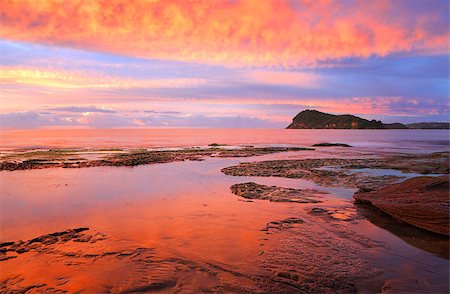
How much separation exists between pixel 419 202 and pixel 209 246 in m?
7.02

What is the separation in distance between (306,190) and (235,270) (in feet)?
30.6

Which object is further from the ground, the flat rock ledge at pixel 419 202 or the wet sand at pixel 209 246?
the flat rock ledge at pixel 419 202

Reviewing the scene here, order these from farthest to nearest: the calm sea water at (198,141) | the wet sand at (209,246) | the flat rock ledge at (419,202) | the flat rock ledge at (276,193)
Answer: the calm sea water at (198,141)
the flat rock ledge at (276,193)
the flat rock ledge at (419,202)
the wet sand at (209,246)

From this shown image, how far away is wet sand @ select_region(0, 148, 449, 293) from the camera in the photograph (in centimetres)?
595

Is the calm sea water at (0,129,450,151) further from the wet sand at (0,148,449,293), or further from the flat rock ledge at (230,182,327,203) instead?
the wet sand at (0,148,449,293)

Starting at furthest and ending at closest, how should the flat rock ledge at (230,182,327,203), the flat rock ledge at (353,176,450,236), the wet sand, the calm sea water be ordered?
the calm sea water
the flat rock ledge at (230,182,327,203)
the flat rock ledge at (353,176,450,236)
the wet sand

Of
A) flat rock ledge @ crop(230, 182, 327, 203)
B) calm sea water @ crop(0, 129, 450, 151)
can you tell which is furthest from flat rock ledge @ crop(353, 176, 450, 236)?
calm sea water @ crop(0, 129, 450, 151)

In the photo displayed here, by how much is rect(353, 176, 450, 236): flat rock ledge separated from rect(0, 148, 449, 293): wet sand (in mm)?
387

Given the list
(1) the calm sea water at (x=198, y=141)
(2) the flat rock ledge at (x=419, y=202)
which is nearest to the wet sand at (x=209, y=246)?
(2) the flat rock ledge at (x=419, y=202)

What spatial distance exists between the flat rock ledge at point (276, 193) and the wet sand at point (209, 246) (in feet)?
1.44

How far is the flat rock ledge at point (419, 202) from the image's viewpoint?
28.5 ft

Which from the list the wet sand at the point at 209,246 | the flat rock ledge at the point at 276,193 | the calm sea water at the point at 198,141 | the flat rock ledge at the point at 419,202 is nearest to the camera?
the wet sand at the point at 209,246

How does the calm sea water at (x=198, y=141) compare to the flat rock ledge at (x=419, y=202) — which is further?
the calm sea water at (x=198, y=141)

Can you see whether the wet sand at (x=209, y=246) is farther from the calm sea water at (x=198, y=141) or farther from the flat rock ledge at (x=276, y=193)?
the calm sea water at (x=198, y=141)
